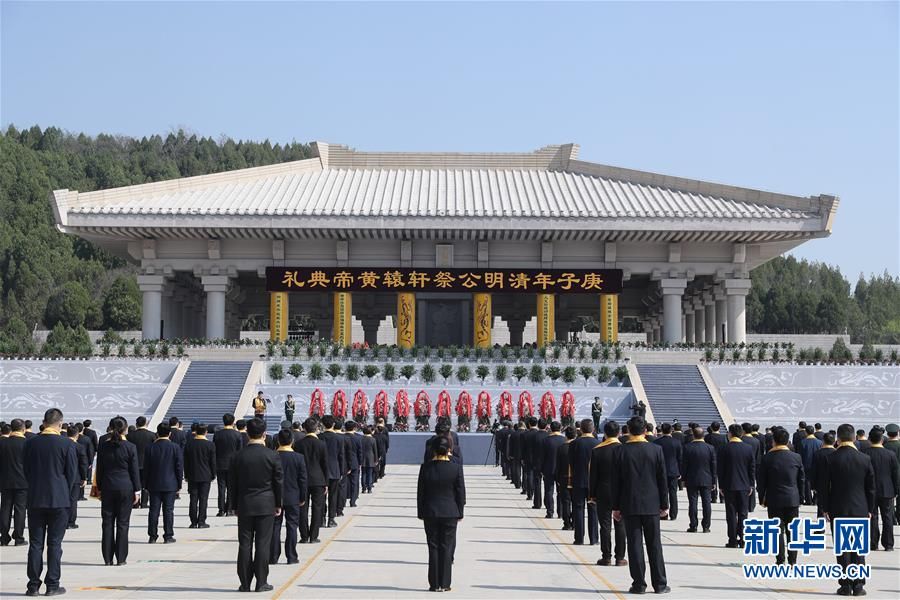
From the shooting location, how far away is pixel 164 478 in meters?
13.4

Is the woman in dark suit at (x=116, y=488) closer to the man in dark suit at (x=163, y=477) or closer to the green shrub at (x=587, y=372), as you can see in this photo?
the man in dark suit at (x=163, y=477)

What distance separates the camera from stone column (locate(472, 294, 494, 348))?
40281 mm

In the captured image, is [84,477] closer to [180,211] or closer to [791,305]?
[180,211]

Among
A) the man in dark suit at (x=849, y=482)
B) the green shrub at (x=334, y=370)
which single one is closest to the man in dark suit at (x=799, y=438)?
the man in dark suit at (x=849, y=482)

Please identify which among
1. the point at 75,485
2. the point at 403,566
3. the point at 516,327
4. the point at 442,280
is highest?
the point at 442,280

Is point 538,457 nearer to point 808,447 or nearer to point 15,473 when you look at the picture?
point 808,447

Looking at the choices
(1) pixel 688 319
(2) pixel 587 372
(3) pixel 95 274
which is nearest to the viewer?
(2) pixel 587 372

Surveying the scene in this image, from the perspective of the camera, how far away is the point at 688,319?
51719 mm

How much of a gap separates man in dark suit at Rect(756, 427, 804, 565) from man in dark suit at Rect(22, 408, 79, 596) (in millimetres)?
6274

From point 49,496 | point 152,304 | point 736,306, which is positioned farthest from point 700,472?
point 152,304

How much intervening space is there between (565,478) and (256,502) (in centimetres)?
563

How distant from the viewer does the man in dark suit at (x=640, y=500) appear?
9.83 metres

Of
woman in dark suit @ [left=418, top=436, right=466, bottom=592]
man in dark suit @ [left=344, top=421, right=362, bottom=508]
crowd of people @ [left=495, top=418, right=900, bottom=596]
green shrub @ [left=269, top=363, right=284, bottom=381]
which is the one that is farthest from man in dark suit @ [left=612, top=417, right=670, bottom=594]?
green shrub @ [left=269, top=363, right=284, bottom=381]

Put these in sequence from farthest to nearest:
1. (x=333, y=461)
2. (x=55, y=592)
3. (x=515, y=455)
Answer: (x=515, y=455) → (x=333, y=461) → (x=55, y=592)
